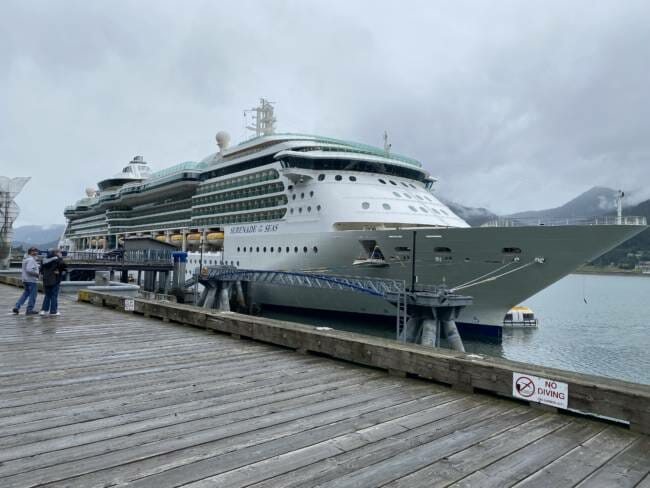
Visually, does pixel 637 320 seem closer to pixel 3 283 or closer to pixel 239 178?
pixel 239 178

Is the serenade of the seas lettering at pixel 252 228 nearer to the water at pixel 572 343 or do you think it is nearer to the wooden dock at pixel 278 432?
the water at pixel 572 343

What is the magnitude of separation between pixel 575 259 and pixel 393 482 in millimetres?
16934

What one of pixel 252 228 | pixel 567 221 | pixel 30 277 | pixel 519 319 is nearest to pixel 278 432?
pixel 30 277

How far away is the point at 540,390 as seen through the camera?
12.4ft

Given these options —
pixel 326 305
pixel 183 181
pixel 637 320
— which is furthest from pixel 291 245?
pixel 637 320

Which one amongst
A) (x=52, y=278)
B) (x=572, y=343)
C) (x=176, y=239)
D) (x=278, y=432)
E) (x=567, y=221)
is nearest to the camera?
(x=278, y=432)

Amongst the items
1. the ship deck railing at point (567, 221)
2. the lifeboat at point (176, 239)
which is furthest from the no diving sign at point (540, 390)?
the lifeboat at point (176, 239)

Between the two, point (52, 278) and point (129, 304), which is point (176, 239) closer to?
point (129, 304)

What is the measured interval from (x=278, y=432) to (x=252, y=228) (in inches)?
949

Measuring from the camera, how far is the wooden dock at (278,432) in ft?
8.69

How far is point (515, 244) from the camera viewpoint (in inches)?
666

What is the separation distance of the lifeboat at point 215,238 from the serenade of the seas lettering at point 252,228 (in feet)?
8.49

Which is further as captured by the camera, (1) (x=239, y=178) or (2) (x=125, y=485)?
(1) (x=239, y=178)

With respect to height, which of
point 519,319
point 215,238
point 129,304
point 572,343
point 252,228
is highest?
point 252,228
